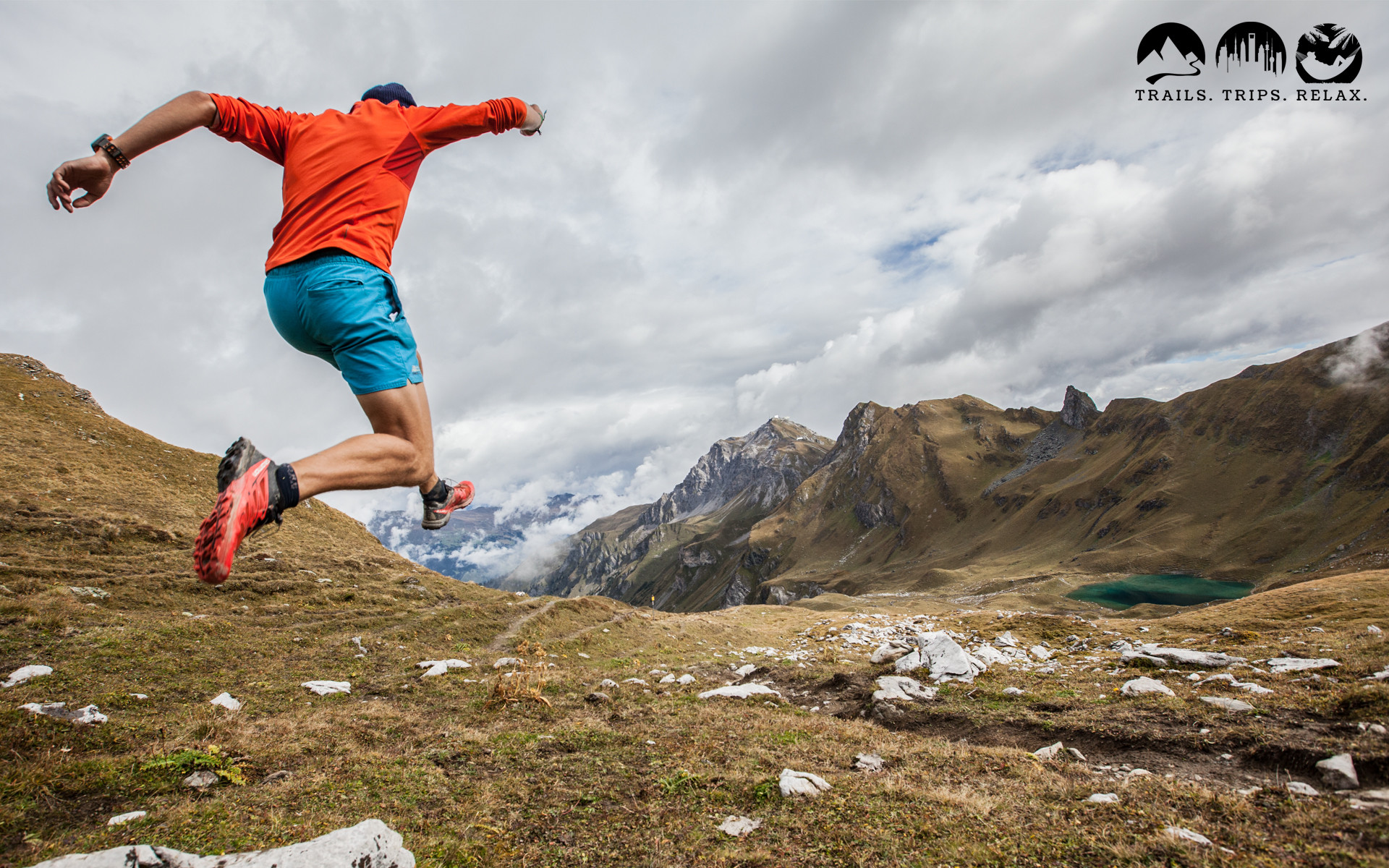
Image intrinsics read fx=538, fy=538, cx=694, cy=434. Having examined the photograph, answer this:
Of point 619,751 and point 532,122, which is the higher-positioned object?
point 532,122

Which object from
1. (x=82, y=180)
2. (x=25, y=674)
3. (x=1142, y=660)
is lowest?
(x=1142, y=660)

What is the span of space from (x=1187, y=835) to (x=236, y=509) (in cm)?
743

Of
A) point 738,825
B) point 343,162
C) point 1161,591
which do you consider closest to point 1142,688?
point 738,825

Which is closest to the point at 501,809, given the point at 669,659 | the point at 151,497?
the point at 669,659

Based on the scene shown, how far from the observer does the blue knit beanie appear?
5.67 m

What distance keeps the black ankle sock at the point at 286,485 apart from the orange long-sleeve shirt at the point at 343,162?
1.80m

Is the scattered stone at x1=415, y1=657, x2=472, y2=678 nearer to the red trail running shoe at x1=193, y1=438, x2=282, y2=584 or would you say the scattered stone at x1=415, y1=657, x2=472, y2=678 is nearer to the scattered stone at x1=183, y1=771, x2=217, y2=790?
the scattered stone at x1=183, y1=771, x2=217, y2=790

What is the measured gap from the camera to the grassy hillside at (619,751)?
4562 mm

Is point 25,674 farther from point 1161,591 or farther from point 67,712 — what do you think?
point 1161,591

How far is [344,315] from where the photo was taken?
174 inches

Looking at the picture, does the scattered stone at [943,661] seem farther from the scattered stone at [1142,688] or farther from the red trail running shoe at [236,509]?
the red trail running shoe at [236,509]

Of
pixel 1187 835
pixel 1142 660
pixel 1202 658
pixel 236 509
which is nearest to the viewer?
pixel 236 509

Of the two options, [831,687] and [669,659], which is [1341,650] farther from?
[669,659]

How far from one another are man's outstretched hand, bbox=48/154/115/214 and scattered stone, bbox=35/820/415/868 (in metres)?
5.06
